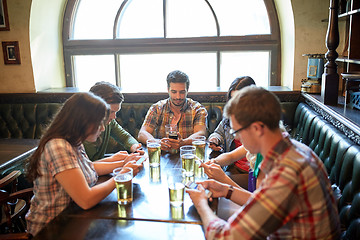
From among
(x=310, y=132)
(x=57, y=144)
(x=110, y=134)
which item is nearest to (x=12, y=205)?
(x=110, y=134)

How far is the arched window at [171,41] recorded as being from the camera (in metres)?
3.76

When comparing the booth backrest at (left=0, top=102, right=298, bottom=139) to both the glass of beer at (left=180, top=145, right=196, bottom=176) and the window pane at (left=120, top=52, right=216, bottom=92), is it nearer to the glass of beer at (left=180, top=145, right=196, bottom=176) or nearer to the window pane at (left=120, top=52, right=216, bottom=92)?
the window pane at (left=120, top=52, right=216, bottom=92)

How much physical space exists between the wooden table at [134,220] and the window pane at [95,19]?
286cm

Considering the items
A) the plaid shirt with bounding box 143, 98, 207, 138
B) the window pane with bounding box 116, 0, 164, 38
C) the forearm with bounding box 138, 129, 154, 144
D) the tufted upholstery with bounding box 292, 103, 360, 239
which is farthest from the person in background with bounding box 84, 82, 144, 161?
the window pane with bounding box 116, 0, 164, 38

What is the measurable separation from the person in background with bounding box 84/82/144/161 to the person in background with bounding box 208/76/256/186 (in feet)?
1.79

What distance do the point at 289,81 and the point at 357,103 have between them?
129 centimetres

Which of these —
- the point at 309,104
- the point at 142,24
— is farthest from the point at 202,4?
the point at 309,104

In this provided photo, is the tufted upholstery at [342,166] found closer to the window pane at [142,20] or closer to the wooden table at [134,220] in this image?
the wooden table at [134,220]

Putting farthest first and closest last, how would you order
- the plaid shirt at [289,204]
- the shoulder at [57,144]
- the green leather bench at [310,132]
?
the green leather bench at [310,132] < the shoulder at [57,144] < the plaid shirt at [289,204]

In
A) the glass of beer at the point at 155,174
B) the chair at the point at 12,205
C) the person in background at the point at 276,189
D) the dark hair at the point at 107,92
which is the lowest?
the chair at the point at 12,205

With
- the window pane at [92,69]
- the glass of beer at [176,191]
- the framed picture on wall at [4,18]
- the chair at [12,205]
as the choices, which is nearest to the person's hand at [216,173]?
the glass of beer at [176,191]

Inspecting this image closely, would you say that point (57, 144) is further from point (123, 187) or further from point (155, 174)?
point (155, 174)

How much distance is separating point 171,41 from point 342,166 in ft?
8.57

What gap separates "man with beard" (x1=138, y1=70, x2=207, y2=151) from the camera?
2.74 meters
